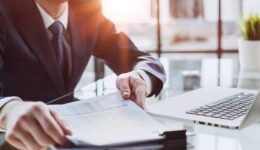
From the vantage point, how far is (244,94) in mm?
1449

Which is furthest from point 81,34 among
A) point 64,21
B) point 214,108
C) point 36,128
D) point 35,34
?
point 36,128

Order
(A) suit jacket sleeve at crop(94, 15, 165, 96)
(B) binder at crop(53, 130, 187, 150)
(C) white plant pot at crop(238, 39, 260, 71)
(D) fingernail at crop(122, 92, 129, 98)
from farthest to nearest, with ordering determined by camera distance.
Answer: (C) white plant pot at crop(238, 39, 260, 71)
(A) suit jacket sleeve at crop(94, 15, 165, 96)
(D) fingernail at crop(122, 92, 129, 98)
(B) binder at crop(53, 130, 187, 150)

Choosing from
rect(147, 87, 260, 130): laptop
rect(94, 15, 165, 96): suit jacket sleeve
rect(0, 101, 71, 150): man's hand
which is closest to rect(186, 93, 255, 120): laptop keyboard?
rect(147, 87, 260, 130): laptop

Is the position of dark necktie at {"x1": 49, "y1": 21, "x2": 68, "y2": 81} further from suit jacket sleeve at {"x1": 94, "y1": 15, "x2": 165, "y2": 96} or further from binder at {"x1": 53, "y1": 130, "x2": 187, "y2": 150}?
binder at {"x1": 53, "y1": 130, "x2": 187, "y2": 150}

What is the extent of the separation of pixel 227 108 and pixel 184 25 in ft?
6.35

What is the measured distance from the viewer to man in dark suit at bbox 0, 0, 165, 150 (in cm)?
142

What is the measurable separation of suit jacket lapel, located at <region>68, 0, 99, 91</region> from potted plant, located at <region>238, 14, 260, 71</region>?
2.63 feet

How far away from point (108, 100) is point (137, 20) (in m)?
1.87

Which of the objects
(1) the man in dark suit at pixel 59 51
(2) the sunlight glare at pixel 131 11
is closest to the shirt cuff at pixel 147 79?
(1) the man in dark suit at pixel 59 51

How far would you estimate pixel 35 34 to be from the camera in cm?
150

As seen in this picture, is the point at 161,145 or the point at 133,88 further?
the point at 133,88

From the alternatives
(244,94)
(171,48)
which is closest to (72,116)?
(244,94)

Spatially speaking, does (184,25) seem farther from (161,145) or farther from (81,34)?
(161,145)

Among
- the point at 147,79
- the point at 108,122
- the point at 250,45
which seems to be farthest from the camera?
the point at 250,45
